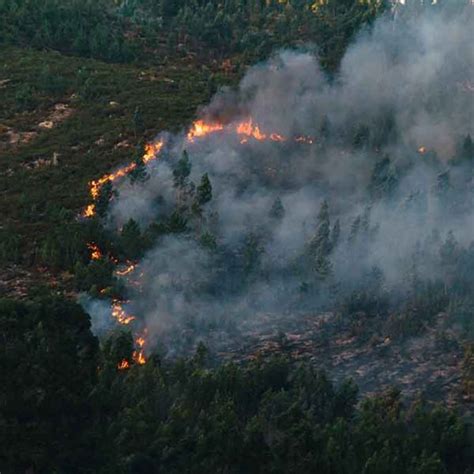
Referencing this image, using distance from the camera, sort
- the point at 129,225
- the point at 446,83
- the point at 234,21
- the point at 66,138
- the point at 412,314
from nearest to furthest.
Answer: the point at 412,314 → the point at 129,225 → the point at 66,138 → the point at 446,83 → the point at 234,21

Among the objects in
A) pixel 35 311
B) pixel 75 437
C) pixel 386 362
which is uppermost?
pixel 35 311

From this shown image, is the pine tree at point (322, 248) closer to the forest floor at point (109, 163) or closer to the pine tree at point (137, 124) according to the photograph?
the forest floor at point (109, 163)

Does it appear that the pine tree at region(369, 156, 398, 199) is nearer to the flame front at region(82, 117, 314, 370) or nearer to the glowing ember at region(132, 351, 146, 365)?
the flame front at region(82, 117, 314, 370)

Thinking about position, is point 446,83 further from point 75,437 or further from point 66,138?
point 75,437

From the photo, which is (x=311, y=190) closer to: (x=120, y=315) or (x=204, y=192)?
(x=204, y=192)

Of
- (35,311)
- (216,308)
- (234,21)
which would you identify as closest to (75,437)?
(35,311)

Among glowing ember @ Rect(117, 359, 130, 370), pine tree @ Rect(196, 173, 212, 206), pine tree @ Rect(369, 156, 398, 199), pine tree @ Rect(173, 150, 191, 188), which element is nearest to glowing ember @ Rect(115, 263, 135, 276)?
pine tree @ Rect(196, 173, 212, 206)

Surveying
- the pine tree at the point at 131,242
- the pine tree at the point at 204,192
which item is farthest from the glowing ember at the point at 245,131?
the pine tree at the point at 131,242
